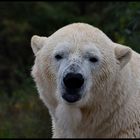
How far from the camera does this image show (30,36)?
714 inches

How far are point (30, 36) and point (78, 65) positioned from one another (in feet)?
37.4

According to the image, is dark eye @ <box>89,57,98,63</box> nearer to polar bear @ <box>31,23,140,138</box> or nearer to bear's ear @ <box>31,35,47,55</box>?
polar bear @ <box>31,23,140,138</box>

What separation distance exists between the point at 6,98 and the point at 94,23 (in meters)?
3.94

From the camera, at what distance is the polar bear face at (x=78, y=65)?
684 cm

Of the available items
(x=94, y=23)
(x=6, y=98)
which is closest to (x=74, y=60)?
(x=6, y=98)

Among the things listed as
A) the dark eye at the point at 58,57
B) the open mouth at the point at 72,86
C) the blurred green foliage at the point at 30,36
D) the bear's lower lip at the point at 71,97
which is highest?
the dark eye at the point at 58,57

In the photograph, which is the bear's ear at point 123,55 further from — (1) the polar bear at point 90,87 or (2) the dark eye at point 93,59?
(2) the dark eye at point 93,59

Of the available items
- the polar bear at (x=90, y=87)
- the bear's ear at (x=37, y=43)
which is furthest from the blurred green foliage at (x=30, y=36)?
the polar bear at (x=90, y=87)

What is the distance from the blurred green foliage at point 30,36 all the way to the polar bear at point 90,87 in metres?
2.76

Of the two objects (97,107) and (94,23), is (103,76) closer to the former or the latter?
(97,107)

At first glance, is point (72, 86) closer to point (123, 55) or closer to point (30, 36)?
point (123, 55)

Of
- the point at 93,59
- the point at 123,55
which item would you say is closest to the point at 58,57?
the point at 93,59

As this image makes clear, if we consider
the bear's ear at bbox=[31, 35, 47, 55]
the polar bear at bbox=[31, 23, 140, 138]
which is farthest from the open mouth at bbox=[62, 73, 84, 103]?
the bear's ear at bbox=[31, 35, 47, 55]

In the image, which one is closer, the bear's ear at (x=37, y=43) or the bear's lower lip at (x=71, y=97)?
the bear's lower lip at (x=71, y=97)
